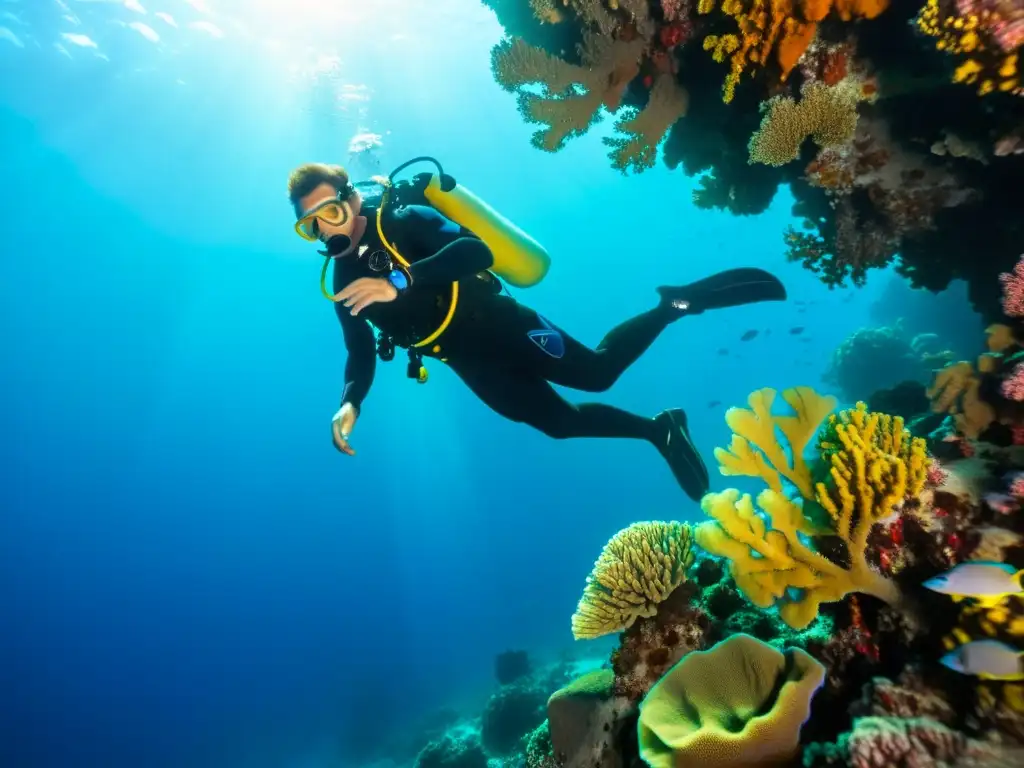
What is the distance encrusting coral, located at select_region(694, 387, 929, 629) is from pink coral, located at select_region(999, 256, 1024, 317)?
152cm

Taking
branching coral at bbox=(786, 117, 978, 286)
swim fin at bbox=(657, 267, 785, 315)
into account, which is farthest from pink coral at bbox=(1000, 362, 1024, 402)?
swim fin at bbox=(657, 267, 785, 315)

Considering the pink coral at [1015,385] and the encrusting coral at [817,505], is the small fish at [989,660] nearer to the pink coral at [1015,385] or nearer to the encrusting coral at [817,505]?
the encrusting coral at [817,505]

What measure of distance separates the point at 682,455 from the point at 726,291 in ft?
6.10

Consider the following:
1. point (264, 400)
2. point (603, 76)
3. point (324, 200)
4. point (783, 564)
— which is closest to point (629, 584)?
point (783, 564)

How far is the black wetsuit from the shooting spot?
4.37 metres

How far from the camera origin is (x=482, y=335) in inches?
192

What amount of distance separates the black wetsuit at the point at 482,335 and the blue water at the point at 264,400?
2593cm

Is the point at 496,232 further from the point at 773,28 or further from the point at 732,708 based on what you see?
the point at 732,708

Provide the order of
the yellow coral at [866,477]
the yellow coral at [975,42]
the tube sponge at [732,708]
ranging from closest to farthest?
1. the tube sponge at [732,708]
2. the yellow coral at [866,477]
3. the yellow coral at [975,42]

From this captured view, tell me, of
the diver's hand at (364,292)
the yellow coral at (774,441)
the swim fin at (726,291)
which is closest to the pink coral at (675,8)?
the swim fin at (726,291)

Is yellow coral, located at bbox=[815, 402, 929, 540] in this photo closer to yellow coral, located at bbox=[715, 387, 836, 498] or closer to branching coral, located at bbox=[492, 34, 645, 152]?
yellow coral, located at bbox=[715, 387, 836, 498]

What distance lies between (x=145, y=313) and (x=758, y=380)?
336ft

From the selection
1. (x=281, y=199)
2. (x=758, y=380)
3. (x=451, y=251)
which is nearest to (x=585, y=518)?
(x=758, y=380)

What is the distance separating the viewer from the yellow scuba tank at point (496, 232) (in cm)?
506
